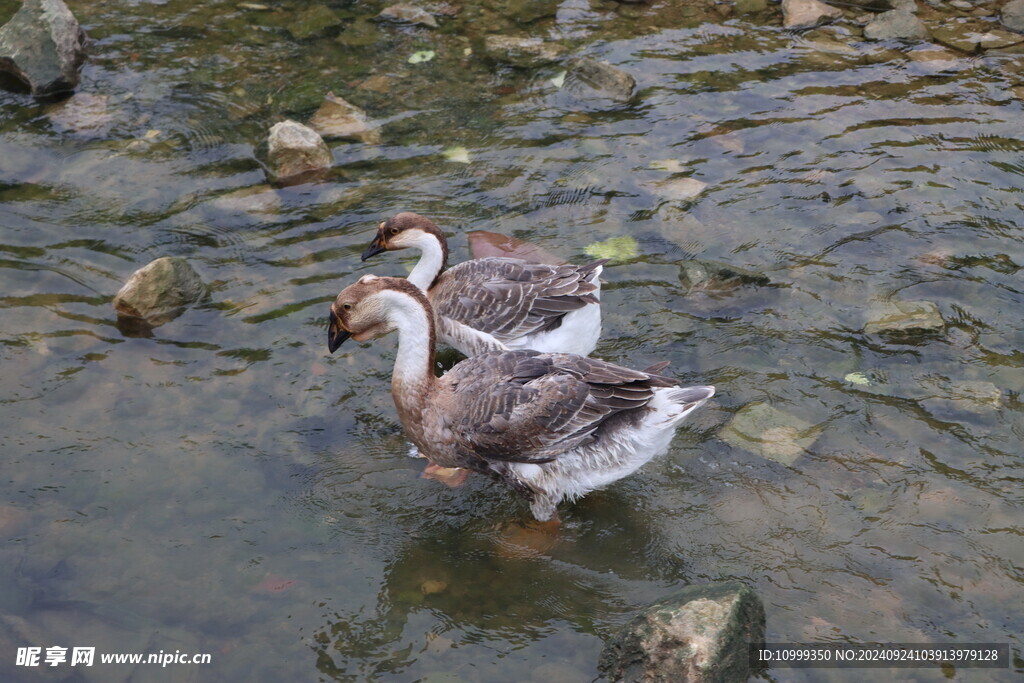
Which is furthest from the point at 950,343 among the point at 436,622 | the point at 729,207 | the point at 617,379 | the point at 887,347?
the point at 436,622

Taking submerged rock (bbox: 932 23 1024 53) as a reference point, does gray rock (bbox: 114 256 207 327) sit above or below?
below

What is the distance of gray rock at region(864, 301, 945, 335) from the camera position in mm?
7109

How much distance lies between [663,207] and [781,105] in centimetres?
239

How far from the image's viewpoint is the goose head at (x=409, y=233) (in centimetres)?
769

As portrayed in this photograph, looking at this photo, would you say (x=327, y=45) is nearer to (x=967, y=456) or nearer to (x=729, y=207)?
(x=729, y=207)

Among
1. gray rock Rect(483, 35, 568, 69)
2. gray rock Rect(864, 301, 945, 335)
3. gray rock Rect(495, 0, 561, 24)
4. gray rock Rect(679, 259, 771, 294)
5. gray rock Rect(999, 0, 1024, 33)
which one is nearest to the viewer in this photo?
gray rock Rect(864, 301, 945, 335)

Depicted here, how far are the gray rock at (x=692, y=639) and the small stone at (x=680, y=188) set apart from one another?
4.80m

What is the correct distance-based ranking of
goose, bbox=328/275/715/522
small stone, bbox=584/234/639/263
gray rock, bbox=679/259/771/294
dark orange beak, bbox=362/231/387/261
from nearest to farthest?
goose, bbox=328/275/715/522, gray rock, bbox=679/259/771/294, dark orange beak, bbox=362/231/387/261, small stone, bbox=584/234/639/263

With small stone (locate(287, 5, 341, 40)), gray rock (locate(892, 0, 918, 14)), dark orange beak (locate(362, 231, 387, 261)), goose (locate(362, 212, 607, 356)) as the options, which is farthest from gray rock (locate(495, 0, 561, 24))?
goose (locate(362, 212, 607, 356))

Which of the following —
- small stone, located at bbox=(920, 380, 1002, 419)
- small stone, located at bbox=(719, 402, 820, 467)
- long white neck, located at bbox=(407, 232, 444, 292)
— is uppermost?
long white neck, located at bbox=(407, 232, 444, 292)

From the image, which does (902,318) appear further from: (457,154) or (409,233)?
(457,154)

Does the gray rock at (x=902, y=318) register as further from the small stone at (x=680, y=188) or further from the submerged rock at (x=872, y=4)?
the submerged rock at (x=872, y=4)

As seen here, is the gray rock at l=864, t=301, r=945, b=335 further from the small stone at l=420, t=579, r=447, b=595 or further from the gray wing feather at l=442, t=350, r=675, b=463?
the small stone at l=420, t=579, r=447, b=595

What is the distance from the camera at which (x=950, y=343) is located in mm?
7090
